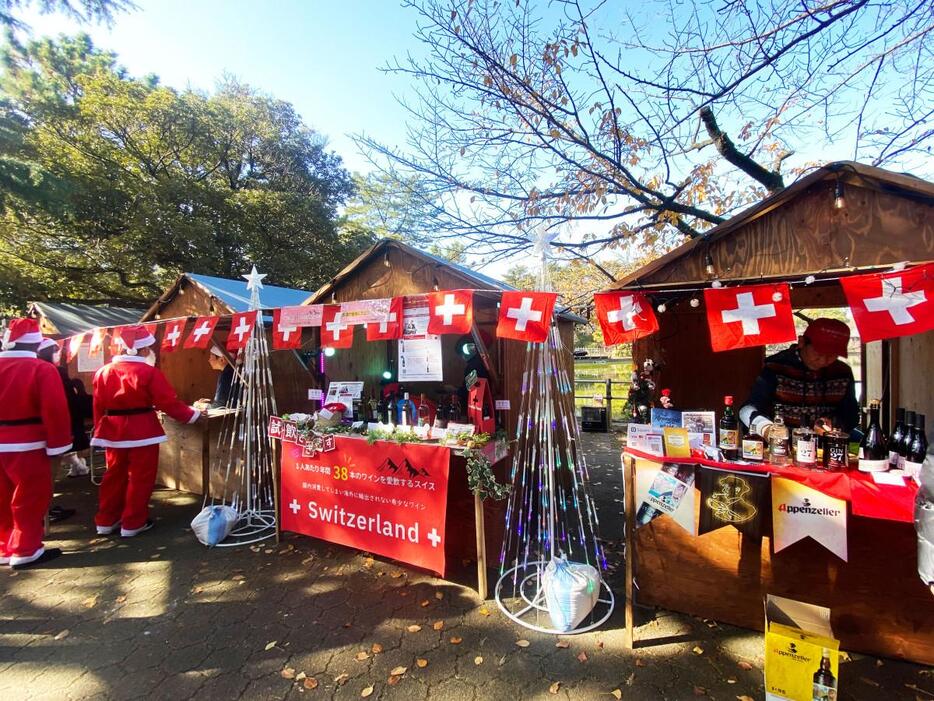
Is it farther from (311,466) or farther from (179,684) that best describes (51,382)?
(179,684)

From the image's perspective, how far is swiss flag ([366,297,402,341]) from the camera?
3.44m

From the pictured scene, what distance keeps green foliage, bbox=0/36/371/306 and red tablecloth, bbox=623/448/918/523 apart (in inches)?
542

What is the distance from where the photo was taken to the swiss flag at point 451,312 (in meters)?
3.09

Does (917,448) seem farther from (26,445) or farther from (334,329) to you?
(26,445)

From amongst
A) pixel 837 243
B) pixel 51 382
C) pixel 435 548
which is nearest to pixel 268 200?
pixel 51 382

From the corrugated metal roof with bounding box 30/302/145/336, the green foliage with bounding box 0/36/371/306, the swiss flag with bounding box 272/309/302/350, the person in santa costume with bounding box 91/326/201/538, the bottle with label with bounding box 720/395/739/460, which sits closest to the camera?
the bottle with label with bounding box 720/395/739/460

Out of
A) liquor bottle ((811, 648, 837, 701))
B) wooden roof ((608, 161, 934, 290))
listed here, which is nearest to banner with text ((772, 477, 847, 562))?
liquor bottle ((811, 648, 837, 701))

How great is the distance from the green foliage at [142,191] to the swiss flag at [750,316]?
521 inches

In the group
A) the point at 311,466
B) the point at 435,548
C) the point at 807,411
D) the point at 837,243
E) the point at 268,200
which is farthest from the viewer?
the point at 268,200

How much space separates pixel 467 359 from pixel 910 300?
3101 millimetres

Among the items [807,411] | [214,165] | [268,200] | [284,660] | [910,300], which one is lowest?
[284,660]

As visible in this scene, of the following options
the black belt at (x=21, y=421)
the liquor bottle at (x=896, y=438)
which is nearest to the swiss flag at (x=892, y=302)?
the liquor bottle at (x=896, y=438)

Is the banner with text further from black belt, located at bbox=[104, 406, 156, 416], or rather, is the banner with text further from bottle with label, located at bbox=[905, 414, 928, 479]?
black belt, located at bbox=[104, 406, 156, 416]

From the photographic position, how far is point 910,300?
2.14 metres
